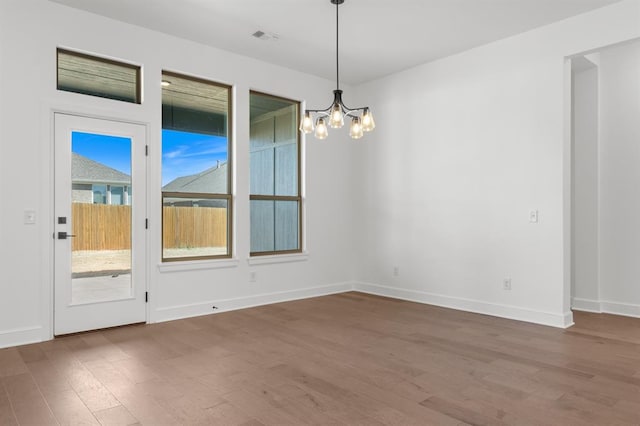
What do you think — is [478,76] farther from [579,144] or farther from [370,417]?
[370,417]

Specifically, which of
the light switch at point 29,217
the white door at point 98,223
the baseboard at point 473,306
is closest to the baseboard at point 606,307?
the baseboard at point 473,306

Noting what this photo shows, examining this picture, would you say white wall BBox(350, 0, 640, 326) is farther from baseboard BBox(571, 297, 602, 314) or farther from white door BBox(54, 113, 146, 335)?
white door BBox(54, 113, 146, 335)

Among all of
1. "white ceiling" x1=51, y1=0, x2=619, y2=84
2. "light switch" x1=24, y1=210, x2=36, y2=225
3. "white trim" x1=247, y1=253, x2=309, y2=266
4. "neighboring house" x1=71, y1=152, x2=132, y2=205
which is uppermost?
"white ceiling" x1=51, y1=0, x2=619, y2=84

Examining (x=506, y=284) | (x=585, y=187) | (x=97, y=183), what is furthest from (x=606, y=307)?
(x=97, y=183)

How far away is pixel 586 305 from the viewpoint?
522 cm

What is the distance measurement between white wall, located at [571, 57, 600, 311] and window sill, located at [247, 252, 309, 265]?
348 cm

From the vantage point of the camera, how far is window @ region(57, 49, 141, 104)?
422 cm

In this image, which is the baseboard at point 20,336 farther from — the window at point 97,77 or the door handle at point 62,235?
the window at point 97,77

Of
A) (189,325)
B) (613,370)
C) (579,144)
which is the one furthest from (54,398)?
(579,144)

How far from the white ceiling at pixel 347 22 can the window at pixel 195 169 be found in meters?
0.65

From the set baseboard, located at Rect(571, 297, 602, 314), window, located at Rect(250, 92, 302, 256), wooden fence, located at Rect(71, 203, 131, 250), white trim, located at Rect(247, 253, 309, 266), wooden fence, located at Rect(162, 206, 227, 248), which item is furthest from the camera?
window, located at Rect(250, 92, 302, 256)

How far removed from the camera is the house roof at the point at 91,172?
4203 millimetres

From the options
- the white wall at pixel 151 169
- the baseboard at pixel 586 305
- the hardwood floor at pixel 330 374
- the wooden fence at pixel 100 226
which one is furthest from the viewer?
the baseboard at pixel 586 305

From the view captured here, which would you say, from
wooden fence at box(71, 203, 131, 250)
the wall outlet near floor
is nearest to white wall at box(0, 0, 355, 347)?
wooden fence at box(71, 203, 131, 250)
